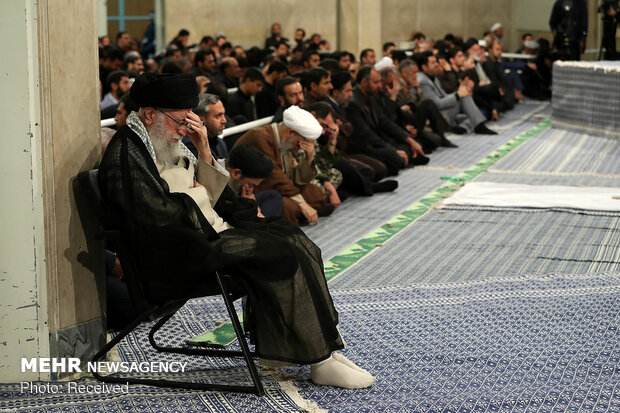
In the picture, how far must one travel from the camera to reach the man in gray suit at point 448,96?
9914mm

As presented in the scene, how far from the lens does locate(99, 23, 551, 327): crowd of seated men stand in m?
5.47

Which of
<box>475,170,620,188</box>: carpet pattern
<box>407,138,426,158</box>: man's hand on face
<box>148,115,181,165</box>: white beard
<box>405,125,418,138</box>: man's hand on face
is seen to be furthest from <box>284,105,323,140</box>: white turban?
<box>405,125,418,138</box>: man's hand on face

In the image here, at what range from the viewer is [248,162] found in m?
4.82

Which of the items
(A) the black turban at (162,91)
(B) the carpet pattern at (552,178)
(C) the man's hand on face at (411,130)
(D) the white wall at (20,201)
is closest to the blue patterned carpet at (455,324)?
(D) the white wall at (20,201)

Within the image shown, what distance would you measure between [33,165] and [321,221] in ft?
9.94

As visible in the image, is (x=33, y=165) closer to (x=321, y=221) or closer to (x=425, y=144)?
(x=321, y=221)

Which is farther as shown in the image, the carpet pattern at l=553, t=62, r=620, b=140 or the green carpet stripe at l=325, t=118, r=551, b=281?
the carpet pattern at l=553, t=62, r=620, b=140

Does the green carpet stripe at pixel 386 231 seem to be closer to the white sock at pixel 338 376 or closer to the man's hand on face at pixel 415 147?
the man's hand on face at pixel 415 147

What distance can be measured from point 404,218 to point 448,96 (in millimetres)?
4173

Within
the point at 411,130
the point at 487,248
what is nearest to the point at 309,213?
the point at 487,248

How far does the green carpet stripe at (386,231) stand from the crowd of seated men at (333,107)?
37cm

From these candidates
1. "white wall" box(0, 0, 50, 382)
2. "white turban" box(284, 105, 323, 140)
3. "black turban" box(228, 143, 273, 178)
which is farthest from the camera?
"white turban" box(284, 105, 323, 140)

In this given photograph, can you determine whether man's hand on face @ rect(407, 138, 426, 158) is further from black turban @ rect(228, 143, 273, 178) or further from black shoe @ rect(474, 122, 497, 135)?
black turban @ rect(228, 143, 273, 178)

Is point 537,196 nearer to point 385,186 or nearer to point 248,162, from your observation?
point 385,186
